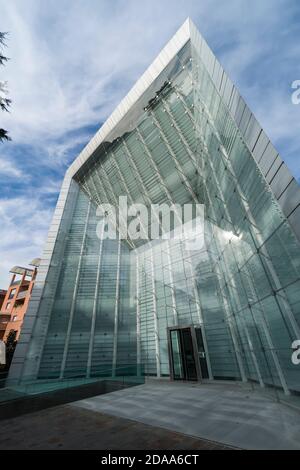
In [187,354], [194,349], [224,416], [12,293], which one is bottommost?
[224,416]

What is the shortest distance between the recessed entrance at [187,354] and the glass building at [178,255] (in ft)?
0.19

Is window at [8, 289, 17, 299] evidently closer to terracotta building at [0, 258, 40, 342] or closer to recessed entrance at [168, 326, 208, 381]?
terracotta building at [0, 258, 40, 342]

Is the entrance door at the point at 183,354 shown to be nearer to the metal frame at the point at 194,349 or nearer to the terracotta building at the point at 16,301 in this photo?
the metal frame at the point at 194,349

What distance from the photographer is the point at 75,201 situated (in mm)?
21328

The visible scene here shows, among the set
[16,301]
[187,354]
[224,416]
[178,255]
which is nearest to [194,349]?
[187,354]

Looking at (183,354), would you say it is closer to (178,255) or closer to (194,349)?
(194,349)

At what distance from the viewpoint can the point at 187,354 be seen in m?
12.1

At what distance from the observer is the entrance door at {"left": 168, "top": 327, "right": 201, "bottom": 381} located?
458 inches

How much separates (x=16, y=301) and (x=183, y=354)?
108 ft

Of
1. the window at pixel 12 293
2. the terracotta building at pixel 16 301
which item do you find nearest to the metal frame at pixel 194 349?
the terracotta building at pixel 16 301

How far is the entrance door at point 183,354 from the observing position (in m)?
11.6

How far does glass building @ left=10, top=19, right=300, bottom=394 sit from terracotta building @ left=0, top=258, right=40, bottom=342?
18664mm

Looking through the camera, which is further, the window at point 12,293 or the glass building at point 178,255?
the window at point 12,293

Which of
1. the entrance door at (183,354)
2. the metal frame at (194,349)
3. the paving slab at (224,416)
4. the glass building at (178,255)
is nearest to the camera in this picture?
the paving slab at (224,416)
